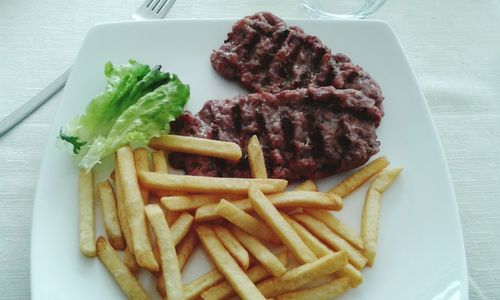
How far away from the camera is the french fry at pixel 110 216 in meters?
2.81

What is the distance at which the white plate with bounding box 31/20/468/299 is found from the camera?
2.79 metres

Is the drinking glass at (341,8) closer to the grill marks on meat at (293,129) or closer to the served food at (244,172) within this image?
the served food at (244,172)

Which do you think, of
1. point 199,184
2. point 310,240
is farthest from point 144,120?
point 310,240

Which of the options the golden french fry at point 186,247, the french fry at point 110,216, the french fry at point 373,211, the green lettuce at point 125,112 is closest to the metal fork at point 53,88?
the green lettuce at point 125,112

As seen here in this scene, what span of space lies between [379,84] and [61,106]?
2.07m

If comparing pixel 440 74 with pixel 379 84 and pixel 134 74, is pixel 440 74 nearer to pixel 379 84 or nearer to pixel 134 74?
pixel 379 84

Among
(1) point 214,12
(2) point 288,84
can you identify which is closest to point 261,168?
(2) point 288,84

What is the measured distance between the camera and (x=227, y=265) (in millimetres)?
2637

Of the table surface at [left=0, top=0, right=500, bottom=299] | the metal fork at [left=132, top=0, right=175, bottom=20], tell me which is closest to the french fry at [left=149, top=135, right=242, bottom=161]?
the table surface at [left=0, top=0, right=500, bottom=299]

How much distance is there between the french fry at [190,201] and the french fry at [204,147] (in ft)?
0.81

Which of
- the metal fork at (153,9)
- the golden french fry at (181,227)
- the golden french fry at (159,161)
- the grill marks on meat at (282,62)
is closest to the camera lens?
the golden french fry at (181,227)

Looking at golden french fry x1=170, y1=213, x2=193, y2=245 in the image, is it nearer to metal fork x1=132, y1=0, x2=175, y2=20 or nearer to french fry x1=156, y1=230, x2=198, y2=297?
french fry x1=156, y1=230, x2=198, y2=297

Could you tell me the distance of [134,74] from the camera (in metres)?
3.38

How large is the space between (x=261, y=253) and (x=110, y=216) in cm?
81
